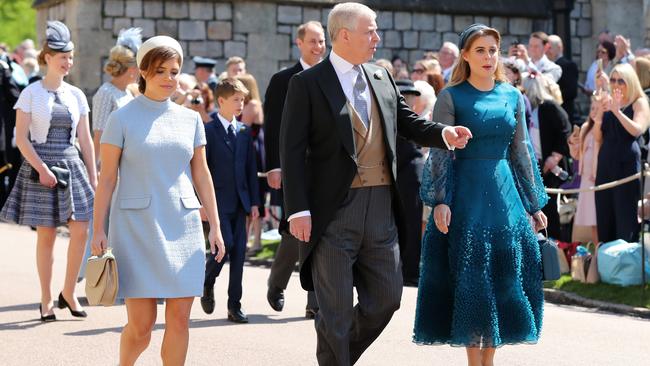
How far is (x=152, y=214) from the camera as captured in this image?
22.3 feet

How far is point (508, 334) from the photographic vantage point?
718 cm

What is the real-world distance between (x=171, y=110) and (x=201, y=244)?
65 cm

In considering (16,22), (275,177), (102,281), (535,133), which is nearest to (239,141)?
(275,177)

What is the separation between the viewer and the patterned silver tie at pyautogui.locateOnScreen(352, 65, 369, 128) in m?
6.89

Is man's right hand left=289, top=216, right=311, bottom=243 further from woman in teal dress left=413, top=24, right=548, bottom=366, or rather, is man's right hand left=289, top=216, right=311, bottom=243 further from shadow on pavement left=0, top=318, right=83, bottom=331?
shadow on pavement left=0, top=318, right=83, bottom=331

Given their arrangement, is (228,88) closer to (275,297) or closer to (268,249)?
(275,297)

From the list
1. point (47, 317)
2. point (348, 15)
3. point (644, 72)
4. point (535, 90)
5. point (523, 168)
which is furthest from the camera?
point (644, 72)

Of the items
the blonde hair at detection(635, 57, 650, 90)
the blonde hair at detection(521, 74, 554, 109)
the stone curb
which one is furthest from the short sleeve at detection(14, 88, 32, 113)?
the blonde hair at detection(635, 57, 650, 90)

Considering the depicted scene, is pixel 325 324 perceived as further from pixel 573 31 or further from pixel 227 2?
pixel 573 31

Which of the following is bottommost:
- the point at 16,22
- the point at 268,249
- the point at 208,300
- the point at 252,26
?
the point at 268,249

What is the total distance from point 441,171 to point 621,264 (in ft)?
14.7

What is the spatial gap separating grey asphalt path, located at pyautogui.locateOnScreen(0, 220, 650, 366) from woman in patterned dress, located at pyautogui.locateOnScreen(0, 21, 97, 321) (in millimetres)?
455

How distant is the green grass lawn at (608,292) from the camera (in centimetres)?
1085

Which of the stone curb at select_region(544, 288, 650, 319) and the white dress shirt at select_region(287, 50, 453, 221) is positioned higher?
the white dress shirt at select_region(287, 50, 453, 221)
